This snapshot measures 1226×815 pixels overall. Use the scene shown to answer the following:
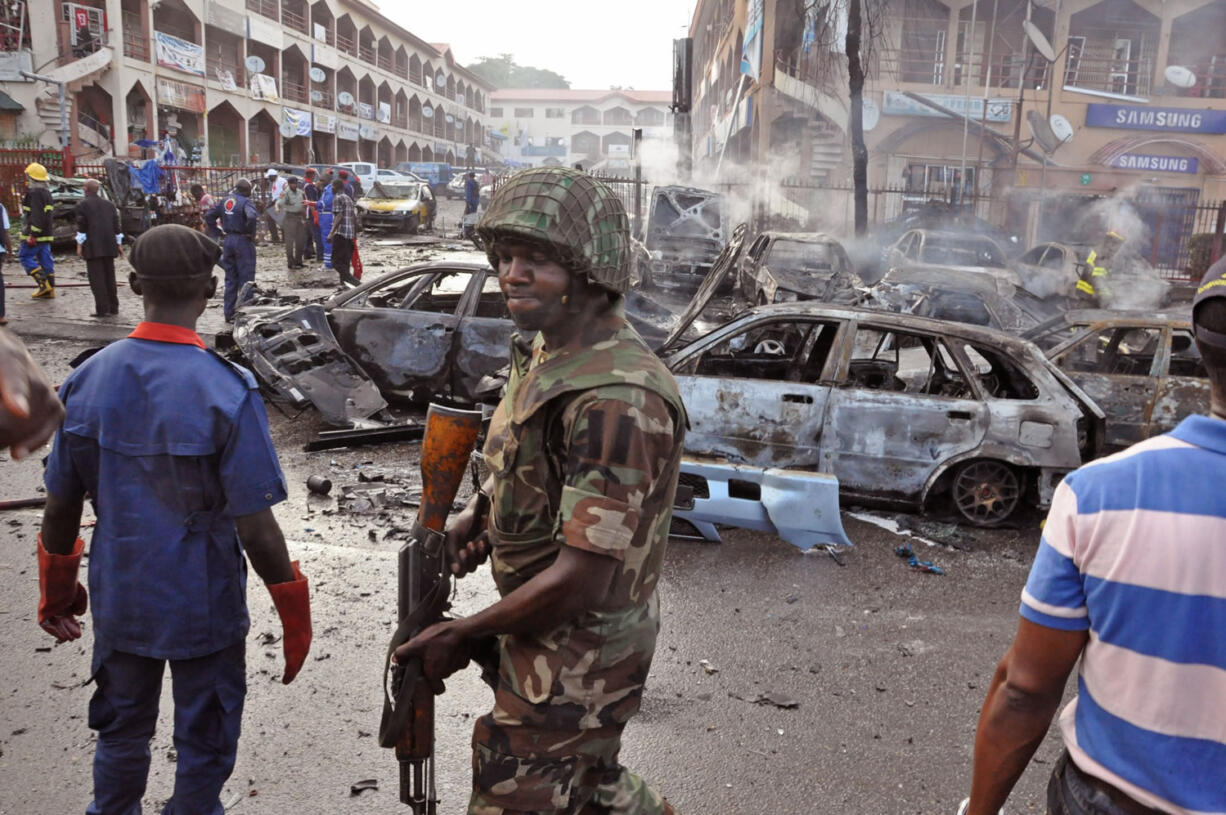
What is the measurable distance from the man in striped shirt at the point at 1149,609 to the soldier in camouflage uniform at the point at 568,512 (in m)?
0.76

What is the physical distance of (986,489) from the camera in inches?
239

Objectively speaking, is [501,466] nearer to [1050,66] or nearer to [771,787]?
[771,787]

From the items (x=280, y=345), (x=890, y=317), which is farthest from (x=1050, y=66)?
(x=280, y=345)

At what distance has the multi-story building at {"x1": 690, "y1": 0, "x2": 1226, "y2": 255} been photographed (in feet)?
80.0

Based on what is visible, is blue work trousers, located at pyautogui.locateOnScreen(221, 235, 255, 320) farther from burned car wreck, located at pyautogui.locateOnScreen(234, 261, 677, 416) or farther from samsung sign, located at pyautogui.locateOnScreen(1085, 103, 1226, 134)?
samsung sign, located at pyautogui.locateOnScreen(1085, 103, 1226, 134)

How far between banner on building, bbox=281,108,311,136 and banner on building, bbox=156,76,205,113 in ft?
22.8

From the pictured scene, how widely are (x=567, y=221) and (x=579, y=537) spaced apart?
65cm

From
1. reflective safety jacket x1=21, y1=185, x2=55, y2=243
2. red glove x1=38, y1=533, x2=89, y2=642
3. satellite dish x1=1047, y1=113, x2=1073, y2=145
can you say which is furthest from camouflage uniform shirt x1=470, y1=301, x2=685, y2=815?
satellite dish x1=1047, y1=113, x2=1073, y2=145

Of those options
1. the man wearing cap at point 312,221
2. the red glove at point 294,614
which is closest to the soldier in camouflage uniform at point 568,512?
the red glove at point 294,614

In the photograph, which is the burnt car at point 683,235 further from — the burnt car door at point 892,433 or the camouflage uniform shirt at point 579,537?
the camouflage uniform shirt at point 579,537

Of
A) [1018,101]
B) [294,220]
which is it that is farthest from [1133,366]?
[1018,101]

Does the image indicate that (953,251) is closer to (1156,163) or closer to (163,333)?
(163,333)

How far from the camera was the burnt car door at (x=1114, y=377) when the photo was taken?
266 inches

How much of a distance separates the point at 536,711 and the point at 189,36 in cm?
3894
